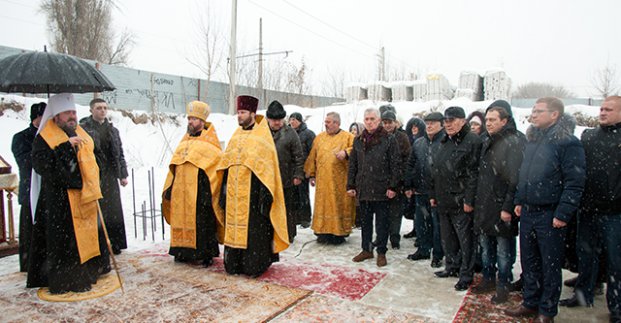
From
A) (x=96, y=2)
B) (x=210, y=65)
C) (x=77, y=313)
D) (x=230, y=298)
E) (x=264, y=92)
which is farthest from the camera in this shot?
(x=96, y=2)

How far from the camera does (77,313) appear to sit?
400 centimetres

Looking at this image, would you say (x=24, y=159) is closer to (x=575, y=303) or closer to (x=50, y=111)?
(x=50, y=111)

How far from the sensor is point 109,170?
231 inches

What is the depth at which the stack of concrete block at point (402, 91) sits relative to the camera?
58.2ft

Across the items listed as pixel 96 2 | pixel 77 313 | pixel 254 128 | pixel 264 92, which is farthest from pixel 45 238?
pixel 96 2

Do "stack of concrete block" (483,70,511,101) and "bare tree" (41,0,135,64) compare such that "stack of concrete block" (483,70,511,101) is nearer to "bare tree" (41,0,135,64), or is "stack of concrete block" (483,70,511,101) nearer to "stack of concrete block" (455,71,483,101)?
"stack of concrete block" (455,71,483,101)

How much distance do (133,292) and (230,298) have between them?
1.00m

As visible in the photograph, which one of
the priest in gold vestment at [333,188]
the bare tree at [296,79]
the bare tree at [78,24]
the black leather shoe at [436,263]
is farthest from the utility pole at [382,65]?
the black leather shoe at [436,263]

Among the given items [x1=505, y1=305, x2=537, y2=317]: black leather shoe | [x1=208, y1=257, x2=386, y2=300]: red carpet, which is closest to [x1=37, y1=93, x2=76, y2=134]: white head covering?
→ [x1=208, y1=257, x2=386, y2=300]: red carpet

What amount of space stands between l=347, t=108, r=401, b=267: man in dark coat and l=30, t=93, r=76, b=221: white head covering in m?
3.23

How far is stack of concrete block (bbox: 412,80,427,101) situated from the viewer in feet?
55.9

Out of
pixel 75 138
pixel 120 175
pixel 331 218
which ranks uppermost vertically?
pixel 75 138

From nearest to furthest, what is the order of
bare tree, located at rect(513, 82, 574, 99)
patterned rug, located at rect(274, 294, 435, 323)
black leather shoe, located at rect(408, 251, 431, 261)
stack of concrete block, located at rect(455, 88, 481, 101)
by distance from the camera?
1. patterned rug, located at rect(274, 294, 435, 323)
2. black leather shoe, located at rect(408, 251, 431, 261)
3. stack of concrete block, located at rect(455, 88, 481, 101)
4. bare tree, located at rect(513, 82, 574, 99)

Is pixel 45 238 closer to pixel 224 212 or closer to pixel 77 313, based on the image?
pixel 77 313
